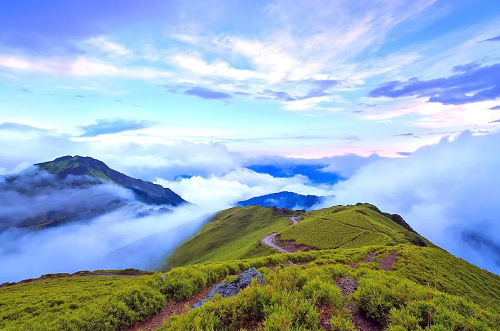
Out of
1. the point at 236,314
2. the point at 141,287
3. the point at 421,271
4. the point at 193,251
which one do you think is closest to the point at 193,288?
the point at 141,287

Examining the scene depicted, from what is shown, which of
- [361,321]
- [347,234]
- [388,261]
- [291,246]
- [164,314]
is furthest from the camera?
[291,246]

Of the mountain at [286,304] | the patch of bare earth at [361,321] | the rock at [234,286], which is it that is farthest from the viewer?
the rock at [234,286]

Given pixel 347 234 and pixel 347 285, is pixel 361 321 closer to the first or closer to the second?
pixel 347 285

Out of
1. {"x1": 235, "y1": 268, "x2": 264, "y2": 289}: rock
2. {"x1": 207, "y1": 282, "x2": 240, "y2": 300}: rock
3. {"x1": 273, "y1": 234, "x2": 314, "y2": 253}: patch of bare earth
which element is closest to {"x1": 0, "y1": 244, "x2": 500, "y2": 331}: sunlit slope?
{"x1": 207, "y1": 282, "x2": 240, "y2": 300}: rock

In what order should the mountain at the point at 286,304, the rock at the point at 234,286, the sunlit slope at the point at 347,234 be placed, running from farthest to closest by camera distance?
the sunlit slope at the point at 347,234
the rock at the point at 234,286
the mountain at the point at 286,304

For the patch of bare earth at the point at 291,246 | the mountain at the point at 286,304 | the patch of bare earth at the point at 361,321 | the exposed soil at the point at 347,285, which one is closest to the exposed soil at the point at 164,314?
the mountain at the point at 286,304

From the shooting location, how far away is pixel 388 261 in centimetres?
3475

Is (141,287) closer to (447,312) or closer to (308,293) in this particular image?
(308,293)

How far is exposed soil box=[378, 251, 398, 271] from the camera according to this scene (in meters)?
31.2

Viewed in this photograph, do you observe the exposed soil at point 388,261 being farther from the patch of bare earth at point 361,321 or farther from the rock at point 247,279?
the patch of bare earth at point 361,321

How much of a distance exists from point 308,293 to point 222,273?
15959 mm

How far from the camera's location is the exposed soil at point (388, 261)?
31.2 meters

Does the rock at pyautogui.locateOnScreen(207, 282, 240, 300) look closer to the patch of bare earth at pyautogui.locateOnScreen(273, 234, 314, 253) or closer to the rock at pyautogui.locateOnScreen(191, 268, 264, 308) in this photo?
the rock at pyautogui.locateOnScreen(191, 268, 264, 308)

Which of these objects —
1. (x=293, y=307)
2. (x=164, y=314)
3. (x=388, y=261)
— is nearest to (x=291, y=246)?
(x=388, y=261)
